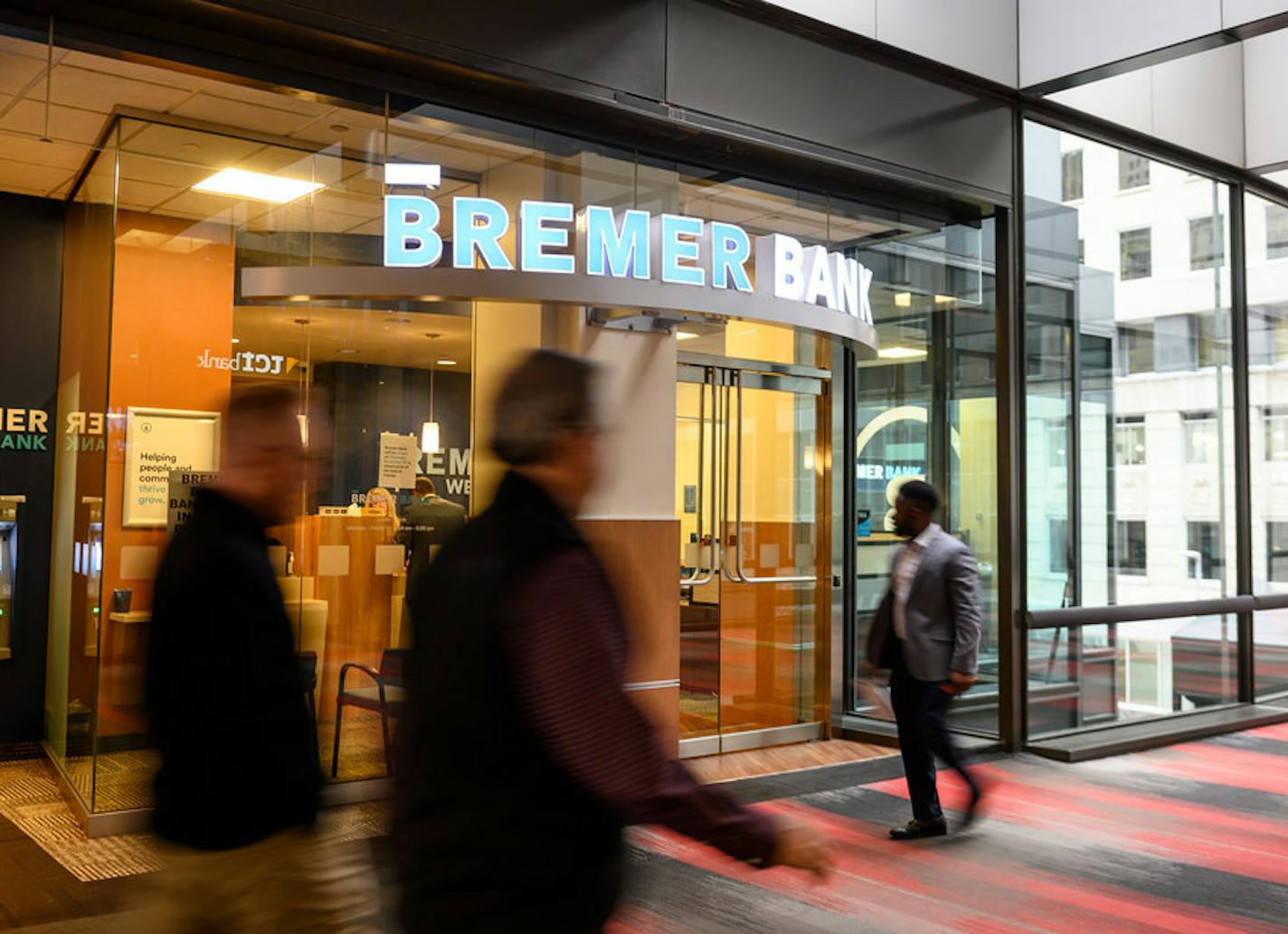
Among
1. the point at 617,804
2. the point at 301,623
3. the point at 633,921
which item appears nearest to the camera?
the point at 617,804

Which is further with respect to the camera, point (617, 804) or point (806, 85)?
point (806, 85)

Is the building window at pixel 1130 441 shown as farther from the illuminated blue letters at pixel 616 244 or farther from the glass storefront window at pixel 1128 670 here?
the illuminated blue letters at pixel 616 244

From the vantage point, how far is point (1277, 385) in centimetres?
1055

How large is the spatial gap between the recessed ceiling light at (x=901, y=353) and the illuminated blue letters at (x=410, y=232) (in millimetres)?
3746

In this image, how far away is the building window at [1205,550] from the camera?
9.64m

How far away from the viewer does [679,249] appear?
22.7 feet

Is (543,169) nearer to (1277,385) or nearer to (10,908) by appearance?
(10,908)

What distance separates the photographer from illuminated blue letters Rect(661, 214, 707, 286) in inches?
271

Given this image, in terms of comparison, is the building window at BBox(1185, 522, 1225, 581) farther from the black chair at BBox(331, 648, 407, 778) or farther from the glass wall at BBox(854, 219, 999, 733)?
the black chair at BBox(331, 648, 407, 778)

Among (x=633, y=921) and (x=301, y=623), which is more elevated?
(x=301, y=623)

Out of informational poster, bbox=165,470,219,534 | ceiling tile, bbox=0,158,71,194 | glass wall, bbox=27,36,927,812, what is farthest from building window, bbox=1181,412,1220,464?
ceiling tile, bbox=0,158,71,194

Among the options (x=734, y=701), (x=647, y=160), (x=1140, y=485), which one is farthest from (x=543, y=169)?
(x=1140, y=485)

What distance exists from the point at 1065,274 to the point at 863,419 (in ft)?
5.76

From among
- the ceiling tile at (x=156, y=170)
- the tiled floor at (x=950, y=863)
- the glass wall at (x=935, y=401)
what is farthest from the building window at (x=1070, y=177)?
the ceiling tile at (x=156, y=170)
